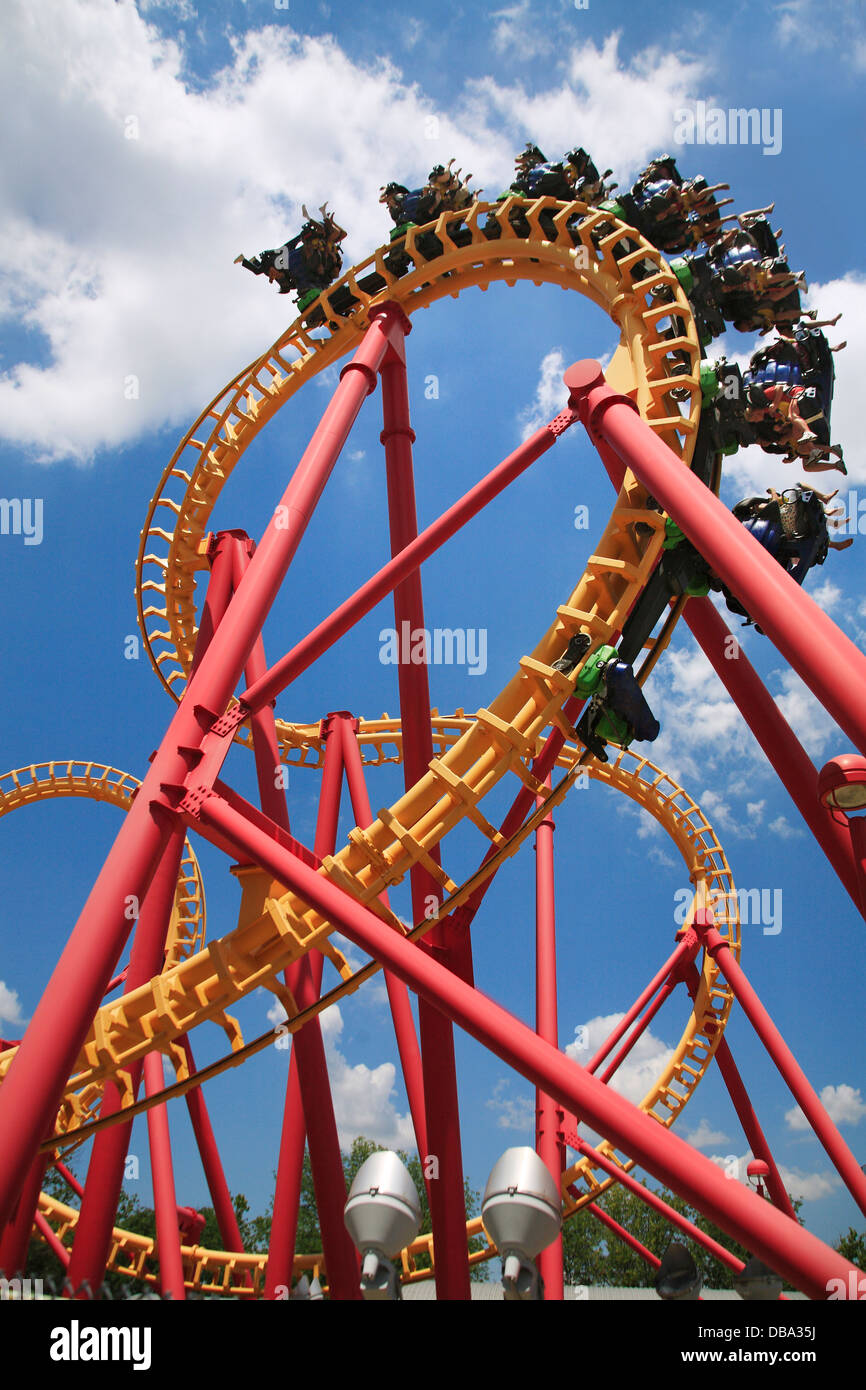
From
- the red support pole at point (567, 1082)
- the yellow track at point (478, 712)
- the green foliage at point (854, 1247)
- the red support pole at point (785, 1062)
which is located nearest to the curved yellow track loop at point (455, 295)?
the yellow track at point (478, 712)

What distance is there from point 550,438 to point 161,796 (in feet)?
10.1

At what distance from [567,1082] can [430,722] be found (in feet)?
9.33

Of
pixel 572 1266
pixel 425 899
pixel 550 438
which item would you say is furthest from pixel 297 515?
pixel 572 1266

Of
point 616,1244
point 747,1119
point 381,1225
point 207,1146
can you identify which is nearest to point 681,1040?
point 747,1119

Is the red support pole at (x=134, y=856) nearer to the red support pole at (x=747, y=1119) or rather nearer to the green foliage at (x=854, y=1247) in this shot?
the red support pole at (x=747, y=1119)

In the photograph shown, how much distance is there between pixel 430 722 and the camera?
20.6 ft

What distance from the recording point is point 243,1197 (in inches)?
1228

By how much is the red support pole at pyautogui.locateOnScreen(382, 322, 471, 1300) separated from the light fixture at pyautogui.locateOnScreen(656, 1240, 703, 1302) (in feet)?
5.39

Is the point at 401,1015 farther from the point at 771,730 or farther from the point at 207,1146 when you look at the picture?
the point at 771,730

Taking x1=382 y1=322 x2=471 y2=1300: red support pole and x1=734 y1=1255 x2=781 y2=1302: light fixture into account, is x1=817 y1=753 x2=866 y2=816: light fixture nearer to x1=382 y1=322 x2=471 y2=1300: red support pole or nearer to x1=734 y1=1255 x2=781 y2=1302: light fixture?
x1=734 y1=1255 x2=781 y2=1302: light fixture

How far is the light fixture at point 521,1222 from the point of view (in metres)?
2.68

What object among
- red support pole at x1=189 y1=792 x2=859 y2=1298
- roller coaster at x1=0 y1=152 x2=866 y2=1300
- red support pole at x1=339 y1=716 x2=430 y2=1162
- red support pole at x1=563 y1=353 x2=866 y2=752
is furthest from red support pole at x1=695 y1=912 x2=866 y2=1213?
red support pole at x1=563 y1=353 x2=866 y2=752

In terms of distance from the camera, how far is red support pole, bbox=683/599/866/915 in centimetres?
522
